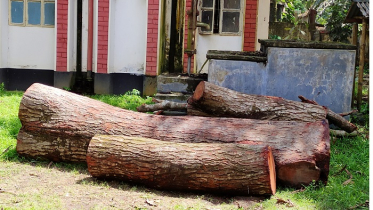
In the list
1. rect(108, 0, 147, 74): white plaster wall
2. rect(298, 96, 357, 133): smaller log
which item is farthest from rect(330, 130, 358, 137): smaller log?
rect(108, 0, 147, 74): white plaster wall

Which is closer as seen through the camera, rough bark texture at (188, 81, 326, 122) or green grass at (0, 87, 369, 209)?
green grass at (0, 87, 369, 209)

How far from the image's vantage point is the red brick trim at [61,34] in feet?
36.8

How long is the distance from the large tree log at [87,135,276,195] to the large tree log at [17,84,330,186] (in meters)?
0.43

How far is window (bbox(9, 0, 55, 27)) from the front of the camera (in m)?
11.4

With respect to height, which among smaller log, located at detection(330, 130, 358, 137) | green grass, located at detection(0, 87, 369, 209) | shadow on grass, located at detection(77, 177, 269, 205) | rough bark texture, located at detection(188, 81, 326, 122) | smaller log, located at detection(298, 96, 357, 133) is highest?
rough bark texture, located at detection(188, 81, 326, 122)

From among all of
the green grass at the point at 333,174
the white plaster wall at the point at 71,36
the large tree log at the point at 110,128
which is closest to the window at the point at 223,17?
the white plaster wall at the point at 71,36

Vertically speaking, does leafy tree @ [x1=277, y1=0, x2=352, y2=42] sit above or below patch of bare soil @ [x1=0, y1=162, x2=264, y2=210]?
above

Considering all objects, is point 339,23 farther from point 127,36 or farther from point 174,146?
point 174,146

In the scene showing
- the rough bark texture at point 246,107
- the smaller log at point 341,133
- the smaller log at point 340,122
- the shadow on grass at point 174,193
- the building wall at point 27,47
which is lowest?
the shadow on grass at point 174,193

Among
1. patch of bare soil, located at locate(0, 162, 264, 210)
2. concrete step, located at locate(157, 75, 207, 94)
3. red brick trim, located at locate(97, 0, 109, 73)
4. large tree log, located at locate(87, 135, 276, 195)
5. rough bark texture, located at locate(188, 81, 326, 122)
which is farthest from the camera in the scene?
red brick trim, located at locate(97, 0, 109, 73)

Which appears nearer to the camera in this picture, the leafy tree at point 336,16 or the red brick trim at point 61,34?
the red brick trim at point 61,34

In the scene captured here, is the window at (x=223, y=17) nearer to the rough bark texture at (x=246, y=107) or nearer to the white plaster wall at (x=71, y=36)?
the white plaster wall at (x=71, y=36)

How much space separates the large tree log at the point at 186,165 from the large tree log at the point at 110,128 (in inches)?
16.8

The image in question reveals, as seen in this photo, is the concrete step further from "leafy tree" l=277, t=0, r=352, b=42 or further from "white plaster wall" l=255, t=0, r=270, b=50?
"leafy tree" l=277, t=0, r=352, b=42
